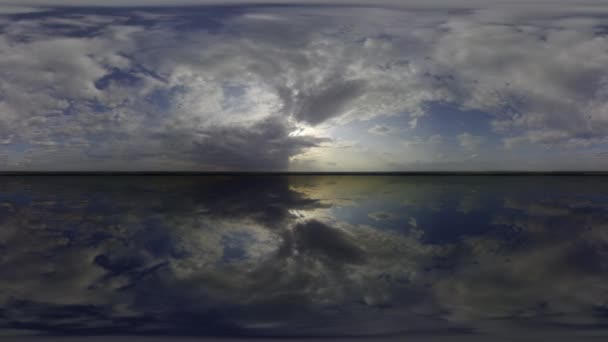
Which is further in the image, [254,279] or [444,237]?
[444,237]

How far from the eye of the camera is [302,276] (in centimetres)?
1730

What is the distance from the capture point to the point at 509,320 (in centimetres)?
1230

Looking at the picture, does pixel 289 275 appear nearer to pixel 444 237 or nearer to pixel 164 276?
pixel 164 276

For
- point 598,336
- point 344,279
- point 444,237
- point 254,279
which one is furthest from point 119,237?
point 598,336

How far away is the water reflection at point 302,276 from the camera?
12.1 m

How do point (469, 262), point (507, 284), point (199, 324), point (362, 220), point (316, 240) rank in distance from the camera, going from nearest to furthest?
point (199, 324)
point (507, 284)
point (469, 262)
point (316, 240)
point (362, 220)

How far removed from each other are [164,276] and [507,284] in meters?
13.2

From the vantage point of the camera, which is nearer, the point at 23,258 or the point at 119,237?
the point at 23,258

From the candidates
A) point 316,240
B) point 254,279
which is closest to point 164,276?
point 254,279

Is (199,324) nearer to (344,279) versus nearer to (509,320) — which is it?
(344,279)

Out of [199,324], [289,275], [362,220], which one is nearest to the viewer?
[199,324]

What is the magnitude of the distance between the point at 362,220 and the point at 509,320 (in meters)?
20.8

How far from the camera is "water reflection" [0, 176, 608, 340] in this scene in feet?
39.6

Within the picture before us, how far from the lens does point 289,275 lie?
56.9ft
